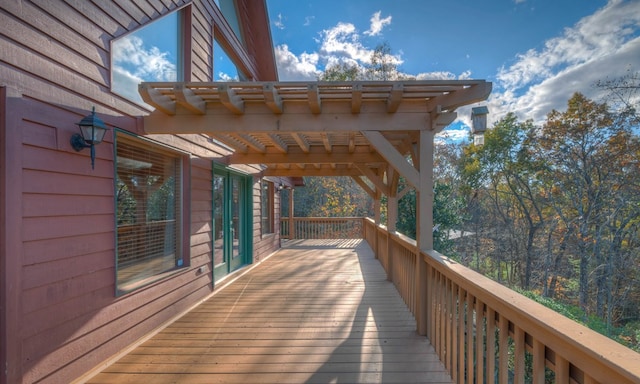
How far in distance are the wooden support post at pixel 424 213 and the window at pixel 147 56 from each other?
9.52 ft

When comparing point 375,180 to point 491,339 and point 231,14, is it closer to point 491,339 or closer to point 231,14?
point 491,339

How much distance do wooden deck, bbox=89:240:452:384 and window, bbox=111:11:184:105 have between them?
2420 mm

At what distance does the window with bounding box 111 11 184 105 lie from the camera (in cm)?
265

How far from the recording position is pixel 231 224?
16.9 feet

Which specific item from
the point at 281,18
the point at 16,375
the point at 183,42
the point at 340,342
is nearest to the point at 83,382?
the point at 16,375

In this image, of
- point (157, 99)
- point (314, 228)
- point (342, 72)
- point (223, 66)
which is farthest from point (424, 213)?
point (342, 72)

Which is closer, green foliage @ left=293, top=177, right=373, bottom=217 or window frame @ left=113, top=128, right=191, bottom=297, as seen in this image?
window frame @ left=113, top=128, right=191, bottom=297

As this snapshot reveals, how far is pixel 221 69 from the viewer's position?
16.1 ft

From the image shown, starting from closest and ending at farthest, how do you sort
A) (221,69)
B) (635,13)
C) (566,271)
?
→ (221,69) → (635,13) → (566,271)

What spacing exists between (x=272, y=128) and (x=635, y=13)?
1178cm

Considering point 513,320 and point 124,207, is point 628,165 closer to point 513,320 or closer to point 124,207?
point 513,320

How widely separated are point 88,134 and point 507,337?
3.06 meters

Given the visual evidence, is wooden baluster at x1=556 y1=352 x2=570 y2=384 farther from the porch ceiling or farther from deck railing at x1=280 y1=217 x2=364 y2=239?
deck railing at x1=280 y1=217 x2=364 y2=239

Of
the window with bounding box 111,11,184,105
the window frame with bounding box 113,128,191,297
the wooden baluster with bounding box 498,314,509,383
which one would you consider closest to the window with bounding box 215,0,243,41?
the window with bounding box 111,11,184,105
